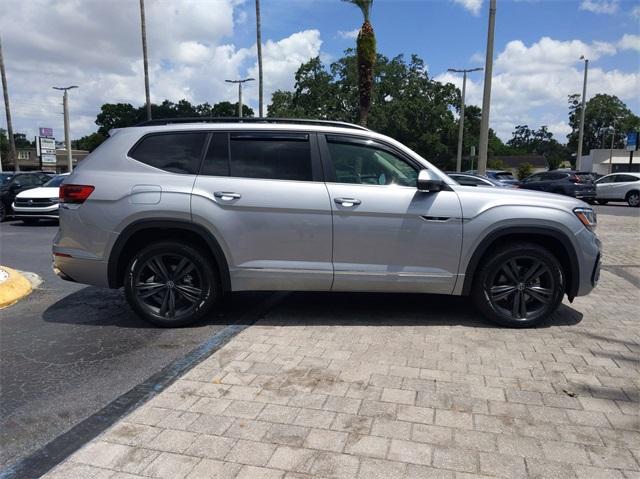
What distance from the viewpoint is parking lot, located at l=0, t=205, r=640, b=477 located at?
9.02 feet

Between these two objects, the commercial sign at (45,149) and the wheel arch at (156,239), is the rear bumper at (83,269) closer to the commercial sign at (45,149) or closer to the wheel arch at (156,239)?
the wheel arch at (156,239)

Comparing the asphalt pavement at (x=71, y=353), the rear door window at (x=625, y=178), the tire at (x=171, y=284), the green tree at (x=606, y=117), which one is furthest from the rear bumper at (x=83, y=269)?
the green tree at (x=606, y=117)

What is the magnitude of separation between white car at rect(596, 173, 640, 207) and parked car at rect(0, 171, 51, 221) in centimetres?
2413

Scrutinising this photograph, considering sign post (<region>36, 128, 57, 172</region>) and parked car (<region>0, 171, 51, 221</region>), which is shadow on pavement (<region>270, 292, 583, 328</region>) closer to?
parked car (<region>0, 171, 51, 221</region>)

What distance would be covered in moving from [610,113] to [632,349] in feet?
321

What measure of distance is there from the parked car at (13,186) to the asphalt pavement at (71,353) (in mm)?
11785

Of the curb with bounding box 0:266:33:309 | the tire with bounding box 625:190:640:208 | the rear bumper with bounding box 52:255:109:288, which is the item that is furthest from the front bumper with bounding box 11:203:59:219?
the tire with bounding box 625:190:640:208

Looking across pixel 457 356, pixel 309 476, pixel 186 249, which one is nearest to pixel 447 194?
pixel 457 356

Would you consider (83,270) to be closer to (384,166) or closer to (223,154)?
(223,154)

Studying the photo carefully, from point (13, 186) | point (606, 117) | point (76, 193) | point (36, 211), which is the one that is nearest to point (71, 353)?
point (76, 193)

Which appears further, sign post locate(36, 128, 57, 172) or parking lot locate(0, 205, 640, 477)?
sign post locate(36, 128, 57, 172)

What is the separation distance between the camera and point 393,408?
3.25 meters

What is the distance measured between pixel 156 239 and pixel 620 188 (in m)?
24.4

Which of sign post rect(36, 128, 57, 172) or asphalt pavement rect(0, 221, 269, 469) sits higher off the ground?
sign post rect(36, 128, 57, 172)
